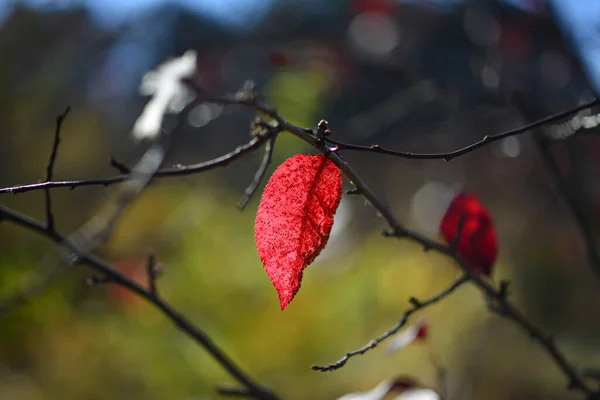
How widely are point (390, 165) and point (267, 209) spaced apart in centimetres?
259

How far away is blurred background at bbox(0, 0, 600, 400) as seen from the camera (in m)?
1.47

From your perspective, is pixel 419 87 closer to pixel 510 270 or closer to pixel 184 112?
pixel 184 112

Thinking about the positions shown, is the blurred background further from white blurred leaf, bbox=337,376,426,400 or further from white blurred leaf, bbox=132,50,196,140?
white blurred leaf, bbox=337,376,426,400

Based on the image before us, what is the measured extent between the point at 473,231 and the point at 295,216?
0.26 meters

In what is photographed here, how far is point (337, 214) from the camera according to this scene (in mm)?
1745

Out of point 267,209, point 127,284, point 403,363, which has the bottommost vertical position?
point 267,209

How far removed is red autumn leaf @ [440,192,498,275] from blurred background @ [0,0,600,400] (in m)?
0.13

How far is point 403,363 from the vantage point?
1.63 m

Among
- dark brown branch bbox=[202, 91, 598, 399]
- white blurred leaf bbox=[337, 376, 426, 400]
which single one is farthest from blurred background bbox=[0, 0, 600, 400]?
white blurred leaf bbox=[337, 376, 426, 400]

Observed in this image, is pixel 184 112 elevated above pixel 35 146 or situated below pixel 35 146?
below

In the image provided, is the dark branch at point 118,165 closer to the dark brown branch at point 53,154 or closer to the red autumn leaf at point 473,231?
the dark brown branch at point 53,154

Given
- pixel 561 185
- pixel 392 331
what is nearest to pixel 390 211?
pixel 392 331

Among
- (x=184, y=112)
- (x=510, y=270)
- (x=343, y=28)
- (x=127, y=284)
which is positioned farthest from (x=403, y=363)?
(x=343, y=28)

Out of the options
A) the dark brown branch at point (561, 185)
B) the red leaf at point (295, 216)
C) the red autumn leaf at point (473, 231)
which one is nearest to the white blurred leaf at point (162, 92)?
the red leaf at point (295, 216)
